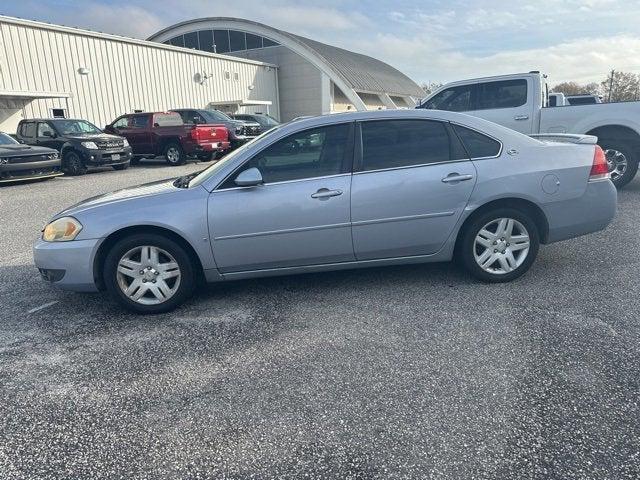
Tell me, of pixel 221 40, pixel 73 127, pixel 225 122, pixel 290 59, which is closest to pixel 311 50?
pixel 290 59

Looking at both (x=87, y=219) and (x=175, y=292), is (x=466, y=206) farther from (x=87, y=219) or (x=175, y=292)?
(x=87, y=219)

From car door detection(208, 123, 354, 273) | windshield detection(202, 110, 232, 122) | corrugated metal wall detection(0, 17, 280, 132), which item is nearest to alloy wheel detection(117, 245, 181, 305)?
car door detection(208, 123, 354, 273)

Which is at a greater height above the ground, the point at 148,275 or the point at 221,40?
the point at 221,40

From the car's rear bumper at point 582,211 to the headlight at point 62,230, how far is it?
13.0ft

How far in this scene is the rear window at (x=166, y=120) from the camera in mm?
16453

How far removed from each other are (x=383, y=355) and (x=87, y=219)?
2571mm

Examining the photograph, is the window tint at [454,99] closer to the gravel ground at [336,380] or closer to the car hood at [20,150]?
the gravel ground at [336,380]

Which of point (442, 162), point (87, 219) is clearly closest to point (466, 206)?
point (442, 162)

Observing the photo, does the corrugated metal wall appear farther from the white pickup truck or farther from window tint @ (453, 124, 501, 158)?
window tint @ (453, 124, 501, 158)

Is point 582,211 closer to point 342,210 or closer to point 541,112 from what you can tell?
point 342,210

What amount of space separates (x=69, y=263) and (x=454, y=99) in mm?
7509

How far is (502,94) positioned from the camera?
28.9 ft

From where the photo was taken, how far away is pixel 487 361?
2.97 meters

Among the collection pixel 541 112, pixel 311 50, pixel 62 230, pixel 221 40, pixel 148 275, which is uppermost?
pixel 221 40
